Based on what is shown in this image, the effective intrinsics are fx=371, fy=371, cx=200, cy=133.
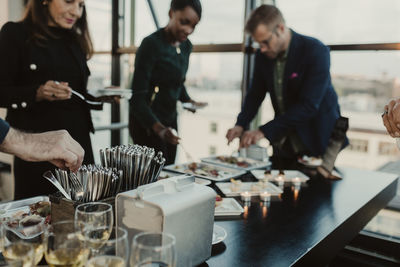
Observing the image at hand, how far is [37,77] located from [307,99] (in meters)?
1.47

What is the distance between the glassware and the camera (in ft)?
2.12

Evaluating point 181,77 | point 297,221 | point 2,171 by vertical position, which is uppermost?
point 181,77

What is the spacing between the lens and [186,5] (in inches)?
86.3

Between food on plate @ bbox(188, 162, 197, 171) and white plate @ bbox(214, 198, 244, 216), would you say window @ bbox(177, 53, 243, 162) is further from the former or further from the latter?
white plate @ bbox(214, 198, 244, 216)

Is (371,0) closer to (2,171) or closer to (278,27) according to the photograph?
(278,27)

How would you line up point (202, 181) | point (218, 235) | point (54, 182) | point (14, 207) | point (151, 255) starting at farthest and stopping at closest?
point (202, 181), point (14, 207), point (218, 235), point (54, 182), point (151, 255)

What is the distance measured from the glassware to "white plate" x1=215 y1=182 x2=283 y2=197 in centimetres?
79

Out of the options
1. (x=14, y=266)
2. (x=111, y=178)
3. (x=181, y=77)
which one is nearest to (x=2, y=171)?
(x=181, y=77)

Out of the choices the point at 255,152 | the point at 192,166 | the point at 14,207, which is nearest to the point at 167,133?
the point at 192,166

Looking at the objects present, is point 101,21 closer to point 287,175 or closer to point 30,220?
point 287,175

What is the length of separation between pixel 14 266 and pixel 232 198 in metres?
0.91

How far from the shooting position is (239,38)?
3.36 meters

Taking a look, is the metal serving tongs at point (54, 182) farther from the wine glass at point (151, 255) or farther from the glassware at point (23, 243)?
the wine glass at point (151, 255)

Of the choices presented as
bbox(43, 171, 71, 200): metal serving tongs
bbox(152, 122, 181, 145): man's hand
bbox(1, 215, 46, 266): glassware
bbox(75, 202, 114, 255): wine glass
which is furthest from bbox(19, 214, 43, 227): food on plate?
bbox(152, 122, 181, 145): man's hand
